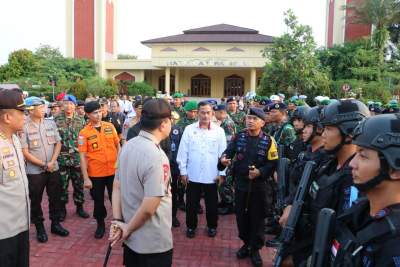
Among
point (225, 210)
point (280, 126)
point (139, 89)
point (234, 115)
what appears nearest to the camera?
point (280, 126)

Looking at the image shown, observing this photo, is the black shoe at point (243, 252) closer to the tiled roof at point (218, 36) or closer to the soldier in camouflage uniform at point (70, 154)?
the soldier in camouflage uniform at point (70, 154)

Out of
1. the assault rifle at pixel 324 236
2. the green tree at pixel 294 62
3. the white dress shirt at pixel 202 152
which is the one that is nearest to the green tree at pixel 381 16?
the green tree at pixel 294 62

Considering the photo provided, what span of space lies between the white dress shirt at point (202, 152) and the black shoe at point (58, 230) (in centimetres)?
182

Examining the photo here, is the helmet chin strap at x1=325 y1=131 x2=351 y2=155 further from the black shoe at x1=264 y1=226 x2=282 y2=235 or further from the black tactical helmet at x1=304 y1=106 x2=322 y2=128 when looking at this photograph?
the black shoe at x1=264 y1=226 x2=282 y2=235

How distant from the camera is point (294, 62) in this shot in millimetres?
17719

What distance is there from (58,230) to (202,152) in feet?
7.48

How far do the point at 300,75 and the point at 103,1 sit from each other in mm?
29371

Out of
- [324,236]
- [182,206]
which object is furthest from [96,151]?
[324,236]

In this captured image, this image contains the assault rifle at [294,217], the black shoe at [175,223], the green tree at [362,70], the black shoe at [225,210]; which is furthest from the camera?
the green tree at [362,70]

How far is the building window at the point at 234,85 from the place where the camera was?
38781 millimetres

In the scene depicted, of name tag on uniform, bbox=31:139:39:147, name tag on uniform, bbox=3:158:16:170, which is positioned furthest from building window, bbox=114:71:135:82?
name tag on uniform, bbox=3:158:16:170

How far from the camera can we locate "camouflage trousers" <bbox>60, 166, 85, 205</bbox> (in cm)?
582

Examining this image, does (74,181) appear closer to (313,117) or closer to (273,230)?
(273,230)

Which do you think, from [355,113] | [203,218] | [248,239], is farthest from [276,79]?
[355,113]
